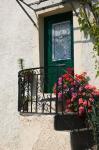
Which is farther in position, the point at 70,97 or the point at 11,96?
the point at 11,96

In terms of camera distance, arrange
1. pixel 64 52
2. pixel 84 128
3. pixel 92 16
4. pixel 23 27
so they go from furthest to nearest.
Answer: pixel 23 27 → pixel 64 52 → pixel 92 16 → pixel 84 128

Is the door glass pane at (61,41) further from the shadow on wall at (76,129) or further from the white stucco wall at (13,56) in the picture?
the shadow on wall at (76,129)

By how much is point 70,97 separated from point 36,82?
3.36ft

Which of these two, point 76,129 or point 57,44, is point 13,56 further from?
point 76,129

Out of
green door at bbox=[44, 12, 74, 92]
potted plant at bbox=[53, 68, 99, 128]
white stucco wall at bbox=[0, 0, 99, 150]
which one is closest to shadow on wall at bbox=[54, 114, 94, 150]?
potted plant at bbox=[53, 68, 99, 128]

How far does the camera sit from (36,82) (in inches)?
385

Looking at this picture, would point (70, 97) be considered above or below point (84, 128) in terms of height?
above

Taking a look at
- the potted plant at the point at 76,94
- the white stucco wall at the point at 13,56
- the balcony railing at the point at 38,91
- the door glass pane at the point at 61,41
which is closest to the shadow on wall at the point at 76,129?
the potted plant at the point at 76,94

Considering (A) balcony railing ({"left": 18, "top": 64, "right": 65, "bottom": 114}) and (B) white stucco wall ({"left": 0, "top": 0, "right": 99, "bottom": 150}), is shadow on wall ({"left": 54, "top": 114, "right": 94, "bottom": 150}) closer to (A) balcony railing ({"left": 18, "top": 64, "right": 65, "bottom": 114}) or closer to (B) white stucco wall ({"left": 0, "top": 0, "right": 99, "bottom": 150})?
(A) balcony railing ({"left": 18, "top": 64, "right": 65, "bottom": 114})

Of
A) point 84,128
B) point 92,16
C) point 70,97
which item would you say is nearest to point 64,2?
point 92,16

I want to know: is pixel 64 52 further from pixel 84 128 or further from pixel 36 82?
pixel 84 128

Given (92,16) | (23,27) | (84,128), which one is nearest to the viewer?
(84,128)

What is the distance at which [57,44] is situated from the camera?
10398 millimetres

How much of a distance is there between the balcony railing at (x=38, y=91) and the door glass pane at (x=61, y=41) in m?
0.30
